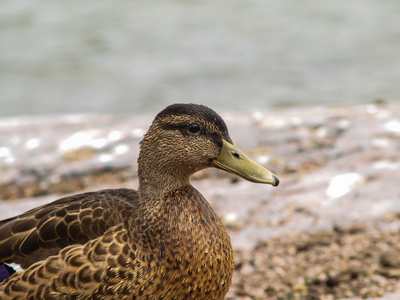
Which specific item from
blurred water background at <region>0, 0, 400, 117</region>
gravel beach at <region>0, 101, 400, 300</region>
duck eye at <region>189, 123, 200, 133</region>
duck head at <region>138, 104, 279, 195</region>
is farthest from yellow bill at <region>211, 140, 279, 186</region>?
blurred water background at <region>0, 0, 400, 117</region>

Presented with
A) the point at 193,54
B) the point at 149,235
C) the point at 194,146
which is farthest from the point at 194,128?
the point at 193,54

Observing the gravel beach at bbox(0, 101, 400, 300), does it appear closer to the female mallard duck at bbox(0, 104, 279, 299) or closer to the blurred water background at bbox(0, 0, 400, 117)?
the female mallard duck at bbox(0, 104, 279, 299)

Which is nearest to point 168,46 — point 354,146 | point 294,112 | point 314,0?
point 314,0

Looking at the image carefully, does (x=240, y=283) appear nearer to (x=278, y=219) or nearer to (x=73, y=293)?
(x=278, y=219)

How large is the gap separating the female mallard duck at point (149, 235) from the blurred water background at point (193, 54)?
5.43m

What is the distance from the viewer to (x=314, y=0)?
1155 cm

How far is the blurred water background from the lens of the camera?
29.8 feet

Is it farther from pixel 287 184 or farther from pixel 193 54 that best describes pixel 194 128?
pixel 193 54

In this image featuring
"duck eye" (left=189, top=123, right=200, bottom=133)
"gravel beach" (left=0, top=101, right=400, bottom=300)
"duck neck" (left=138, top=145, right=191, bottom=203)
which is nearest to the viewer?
"duck eye" (left=189, top=123, right=200, bottom=133)

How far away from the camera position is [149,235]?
317 cm

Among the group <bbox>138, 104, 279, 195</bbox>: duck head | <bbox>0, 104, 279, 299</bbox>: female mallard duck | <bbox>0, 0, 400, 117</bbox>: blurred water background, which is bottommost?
<bbox>0, 0, 400, 117</bbox>: blurred water background

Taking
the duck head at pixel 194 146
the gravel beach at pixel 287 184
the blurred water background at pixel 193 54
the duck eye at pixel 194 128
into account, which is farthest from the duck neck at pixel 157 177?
the blurred water background at pixel 193 54

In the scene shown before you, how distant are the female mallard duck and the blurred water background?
5434 mm

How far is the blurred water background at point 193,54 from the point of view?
9086mm
